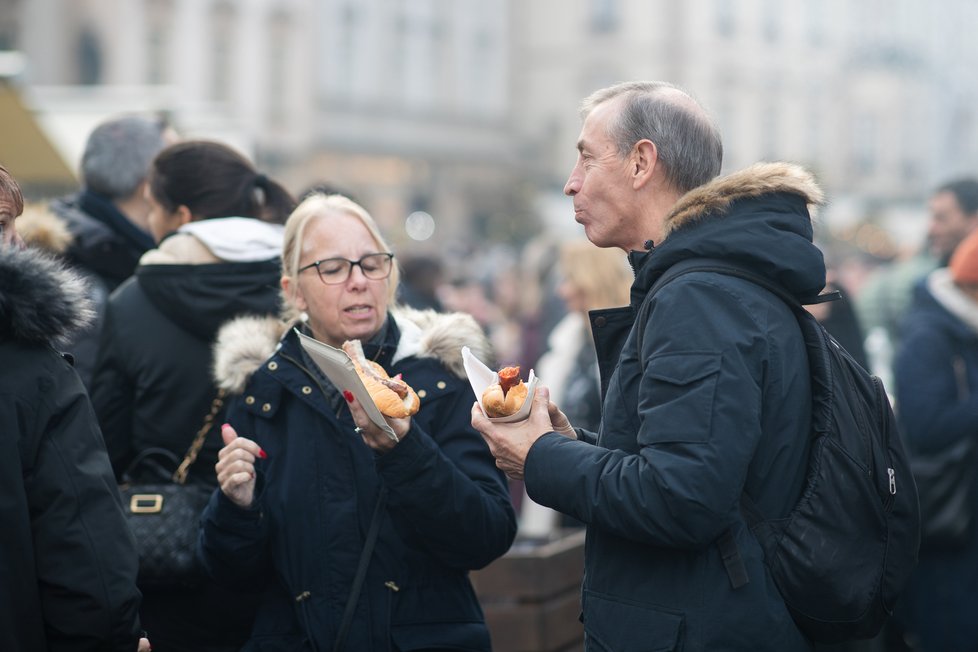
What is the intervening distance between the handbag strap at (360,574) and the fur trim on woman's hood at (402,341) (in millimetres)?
421

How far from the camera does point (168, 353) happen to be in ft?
14.1

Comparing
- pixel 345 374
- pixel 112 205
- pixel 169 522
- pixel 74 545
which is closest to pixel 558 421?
pixel 345 374

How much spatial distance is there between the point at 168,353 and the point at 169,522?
1.78 ft

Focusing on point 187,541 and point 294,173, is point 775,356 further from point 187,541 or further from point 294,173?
point 294,173

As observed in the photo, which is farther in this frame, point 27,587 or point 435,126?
point 435,126

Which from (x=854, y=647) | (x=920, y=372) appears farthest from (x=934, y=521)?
(x=854, y=647)

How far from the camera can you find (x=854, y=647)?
512 cm

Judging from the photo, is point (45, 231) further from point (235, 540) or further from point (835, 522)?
point (835, 522)

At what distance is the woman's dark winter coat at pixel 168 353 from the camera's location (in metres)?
4.27

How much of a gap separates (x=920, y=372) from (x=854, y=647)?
1.36 m

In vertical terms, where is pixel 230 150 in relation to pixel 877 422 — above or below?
above

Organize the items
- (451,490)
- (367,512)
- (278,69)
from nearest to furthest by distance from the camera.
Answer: (451,490) < (367,512) < (278,69)

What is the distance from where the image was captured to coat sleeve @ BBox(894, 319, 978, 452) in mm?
5879

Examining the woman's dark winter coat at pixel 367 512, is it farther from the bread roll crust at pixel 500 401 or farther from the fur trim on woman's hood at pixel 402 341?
the bread roll crust at pixel 500 401
